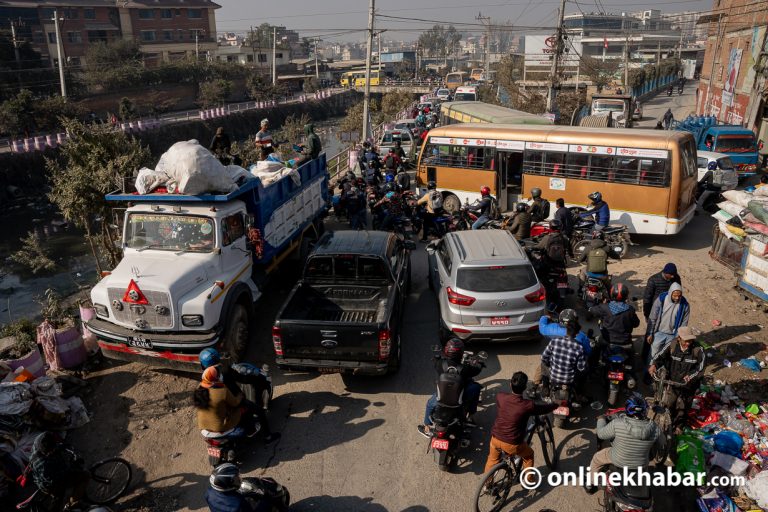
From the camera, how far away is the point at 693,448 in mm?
6191

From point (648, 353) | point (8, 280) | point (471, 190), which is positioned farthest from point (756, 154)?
point (8, 280)

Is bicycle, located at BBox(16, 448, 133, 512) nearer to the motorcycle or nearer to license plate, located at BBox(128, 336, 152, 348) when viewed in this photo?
license plate, located at BBox(128, 336, 152, 348)

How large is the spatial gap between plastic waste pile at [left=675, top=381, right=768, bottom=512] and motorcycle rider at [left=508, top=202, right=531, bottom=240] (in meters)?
5.51

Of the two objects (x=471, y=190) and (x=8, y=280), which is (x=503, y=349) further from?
(x=8, y=280)

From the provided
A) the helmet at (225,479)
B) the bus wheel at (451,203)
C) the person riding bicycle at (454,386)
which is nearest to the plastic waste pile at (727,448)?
the person riding bicycle at (454,386)

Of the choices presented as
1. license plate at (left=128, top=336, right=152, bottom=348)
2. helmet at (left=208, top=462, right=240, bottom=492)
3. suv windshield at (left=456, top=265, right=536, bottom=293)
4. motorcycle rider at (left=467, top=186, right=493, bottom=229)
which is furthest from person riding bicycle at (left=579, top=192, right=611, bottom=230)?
helmet at (left=208, top=462, right=240, bottom=492)

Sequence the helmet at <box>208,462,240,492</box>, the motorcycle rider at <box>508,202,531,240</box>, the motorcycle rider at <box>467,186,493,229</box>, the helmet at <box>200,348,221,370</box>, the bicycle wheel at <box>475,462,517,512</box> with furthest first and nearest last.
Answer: the motorcycle rider at <box>467,186,493,229</box>, the motorcycle rider at <box>508,202,531,240</box>, the helmet at <box>200,348,221,370</box>, the bicycle wheel at <box>475,462,517,512</box>, the helmet at <box>208,462,240,492</box>

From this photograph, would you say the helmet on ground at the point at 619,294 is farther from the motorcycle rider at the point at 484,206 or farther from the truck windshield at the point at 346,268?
the motorcycle rider at the point at 484,206

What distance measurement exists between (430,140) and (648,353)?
1116 cm

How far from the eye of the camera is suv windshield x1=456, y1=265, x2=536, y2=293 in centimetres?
867

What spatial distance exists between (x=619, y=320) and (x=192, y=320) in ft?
20.8

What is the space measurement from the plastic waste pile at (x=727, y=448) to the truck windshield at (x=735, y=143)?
16.9m

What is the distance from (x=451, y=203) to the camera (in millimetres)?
17594

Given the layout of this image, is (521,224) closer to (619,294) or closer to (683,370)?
(619,294)
